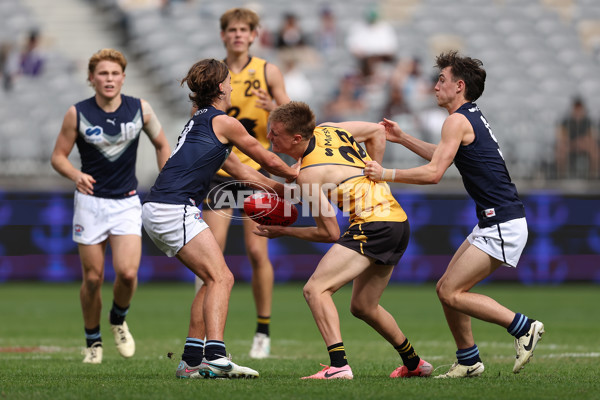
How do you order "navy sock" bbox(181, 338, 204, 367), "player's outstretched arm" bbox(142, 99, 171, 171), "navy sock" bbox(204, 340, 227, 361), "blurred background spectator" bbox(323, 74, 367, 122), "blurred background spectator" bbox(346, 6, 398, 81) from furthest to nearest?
"blurred background spectator" bbox(346, 6, 398, 81)
"blurred background spectator" bbox(323, 74, 367, 122)
"player's outstretched arm" bbox(142, 99, 171, 171)
"navy sock" bbox(181, 338, 204, 367)
"navy sock" bbox(204, 340, 227, 361)

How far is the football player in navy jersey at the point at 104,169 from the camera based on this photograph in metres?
8.02

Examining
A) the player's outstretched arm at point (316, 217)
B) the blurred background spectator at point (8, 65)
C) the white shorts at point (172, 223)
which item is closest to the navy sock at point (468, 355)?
the player's outstretched arm at point (316, 217)

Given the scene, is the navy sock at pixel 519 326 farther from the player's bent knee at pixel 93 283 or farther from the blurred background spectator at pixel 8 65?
the blurred background spectator at pixel 8 65

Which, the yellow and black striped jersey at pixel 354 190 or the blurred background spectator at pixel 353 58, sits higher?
the blurred background spectator at pixel 353 58

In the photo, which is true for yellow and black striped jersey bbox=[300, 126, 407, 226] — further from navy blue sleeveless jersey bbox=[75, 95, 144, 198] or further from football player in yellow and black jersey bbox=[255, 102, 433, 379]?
navy blue sleeveless jersey bbox=[75, 95, 144, 198]

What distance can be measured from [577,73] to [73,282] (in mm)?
11358

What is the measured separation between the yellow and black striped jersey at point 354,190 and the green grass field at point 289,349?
1.13 m

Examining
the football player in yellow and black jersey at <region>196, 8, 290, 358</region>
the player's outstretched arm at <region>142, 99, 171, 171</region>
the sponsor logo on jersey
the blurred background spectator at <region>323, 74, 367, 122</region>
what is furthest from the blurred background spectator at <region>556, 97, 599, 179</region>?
the sponsor logo on jersey

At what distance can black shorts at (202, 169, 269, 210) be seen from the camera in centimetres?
841

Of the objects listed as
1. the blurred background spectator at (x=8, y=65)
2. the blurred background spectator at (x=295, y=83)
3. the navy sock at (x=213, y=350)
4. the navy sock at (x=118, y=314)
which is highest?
the blurred background spectator at (x=8, y=65)

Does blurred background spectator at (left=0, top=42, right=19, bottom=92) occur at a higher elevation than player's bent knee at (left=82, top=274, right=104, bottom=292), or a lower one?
higher

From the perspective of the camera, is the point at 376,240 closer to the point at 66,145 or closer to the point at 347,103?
the point at 66,145

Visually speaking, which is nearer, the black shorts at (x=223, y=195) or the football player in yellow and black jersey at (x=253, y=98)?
the black shorts at (x=223, y=195)

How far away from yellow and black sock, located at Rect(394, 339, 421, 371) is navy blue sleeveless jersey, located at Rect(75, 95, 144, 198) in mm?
2964
